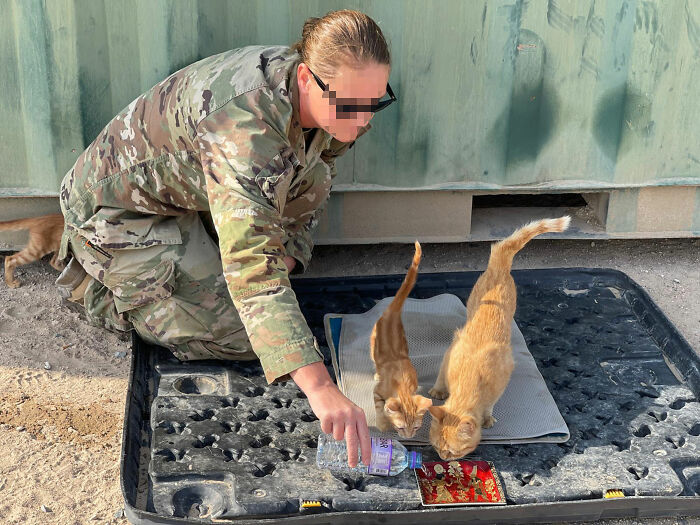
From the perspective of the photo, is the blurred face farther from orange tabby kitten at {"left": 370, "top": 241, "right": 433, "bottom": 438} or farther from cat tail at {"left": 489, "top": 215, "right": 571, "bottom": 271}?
cat tail at {"left": 489, "top": 215, "right": 571, "bottom": 271}

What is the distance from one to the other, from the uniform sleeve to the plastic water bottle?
1.79 feet

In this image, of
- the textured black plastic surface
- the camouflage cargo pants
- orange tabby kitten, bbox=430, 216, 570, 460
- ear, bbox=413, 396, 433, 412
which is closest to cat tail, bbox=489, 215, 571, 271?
orange tabby kitten, bbox=430, 216, 570, 460

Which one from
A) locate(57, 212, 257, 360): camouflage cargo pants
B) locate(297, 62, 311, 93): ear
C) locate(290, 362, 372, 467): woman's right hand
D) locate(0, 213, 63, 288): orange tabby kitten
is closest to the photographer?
locate(290, 362, 372, 467): woman's right hand

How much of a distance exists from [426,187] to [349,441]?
191 centimetres

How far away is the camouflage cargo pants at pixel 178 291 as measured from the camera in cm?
319

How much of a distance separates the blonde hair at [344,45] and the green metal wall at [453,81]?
40.9 inches

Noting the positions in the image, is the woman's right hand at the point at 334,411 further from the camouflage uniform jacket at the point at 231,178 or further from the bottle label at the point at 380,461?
the bottle label at the point at 380,461

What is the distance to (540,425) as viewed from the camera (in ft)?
9.59

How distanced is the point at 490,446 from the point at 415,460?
31 centimetres

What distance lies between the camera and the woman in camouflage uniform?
7.77ft

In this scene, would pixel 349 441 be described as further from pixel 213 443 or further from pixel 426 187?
pixel 426 187

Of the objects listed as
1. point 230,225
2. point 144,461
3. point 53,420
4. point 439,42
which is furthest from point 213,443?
point 439,42

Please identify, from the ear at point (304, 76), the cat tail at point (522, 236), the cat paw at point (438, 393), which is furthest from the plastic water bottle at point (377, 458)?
the ear at point (304, 76)

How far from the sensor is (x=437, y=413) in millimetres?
2725
